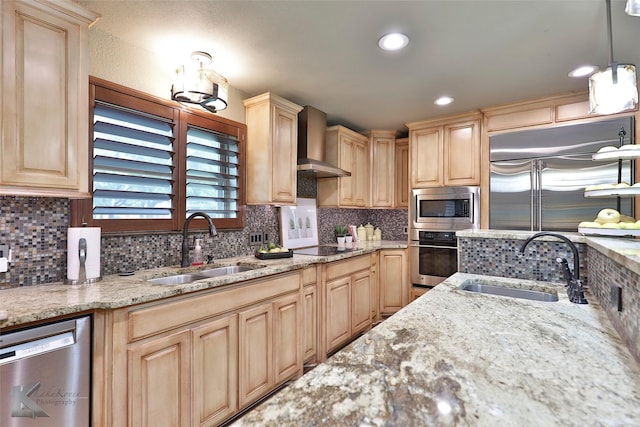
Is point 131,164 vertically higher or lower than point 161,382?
higher

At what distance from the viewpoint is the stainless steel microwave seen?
3354mm

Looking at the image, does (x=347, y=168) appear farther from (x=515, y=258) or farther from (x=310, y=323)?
(x=515, y=258)

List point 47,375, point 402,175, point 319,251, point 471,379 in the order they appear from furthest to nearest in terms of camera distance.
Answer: point 402,175 → point 319,251 → point 47,375 → point 471,379

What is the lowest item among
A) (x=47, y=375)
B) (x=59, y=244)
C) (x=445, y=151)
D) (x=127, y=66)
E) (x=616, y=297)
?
(x=47, y=375)

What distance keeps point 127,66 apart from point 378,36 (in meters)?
1.66

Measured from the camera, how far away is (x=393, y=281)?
3658 mm

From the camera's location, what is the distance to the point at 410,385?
665mm

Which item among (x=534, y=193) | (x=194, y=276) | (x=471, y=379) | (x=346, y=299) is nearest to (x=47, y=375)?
(x=194, y=276)

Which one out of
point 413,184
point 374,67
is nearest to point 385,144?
point 413,184

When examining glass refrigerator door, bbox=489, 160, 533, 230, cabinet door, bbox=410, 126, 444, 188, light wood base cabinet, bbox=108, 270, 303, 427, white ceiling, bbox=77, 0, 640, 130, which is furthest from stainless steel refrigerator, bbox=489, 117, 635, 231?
light wood base cabinet, bbox=108, 270, 303, 427

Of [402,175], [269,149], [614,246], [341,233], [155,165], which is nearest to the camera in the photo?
[614,246]

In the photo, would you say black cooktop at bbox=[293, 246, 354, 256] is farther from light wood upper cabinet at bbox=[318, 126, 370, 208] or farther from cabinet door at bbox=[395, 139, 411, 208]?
cabinet door at bbox=[395, 139, 411, 208]

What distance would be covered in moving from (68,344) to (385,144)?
380cm
